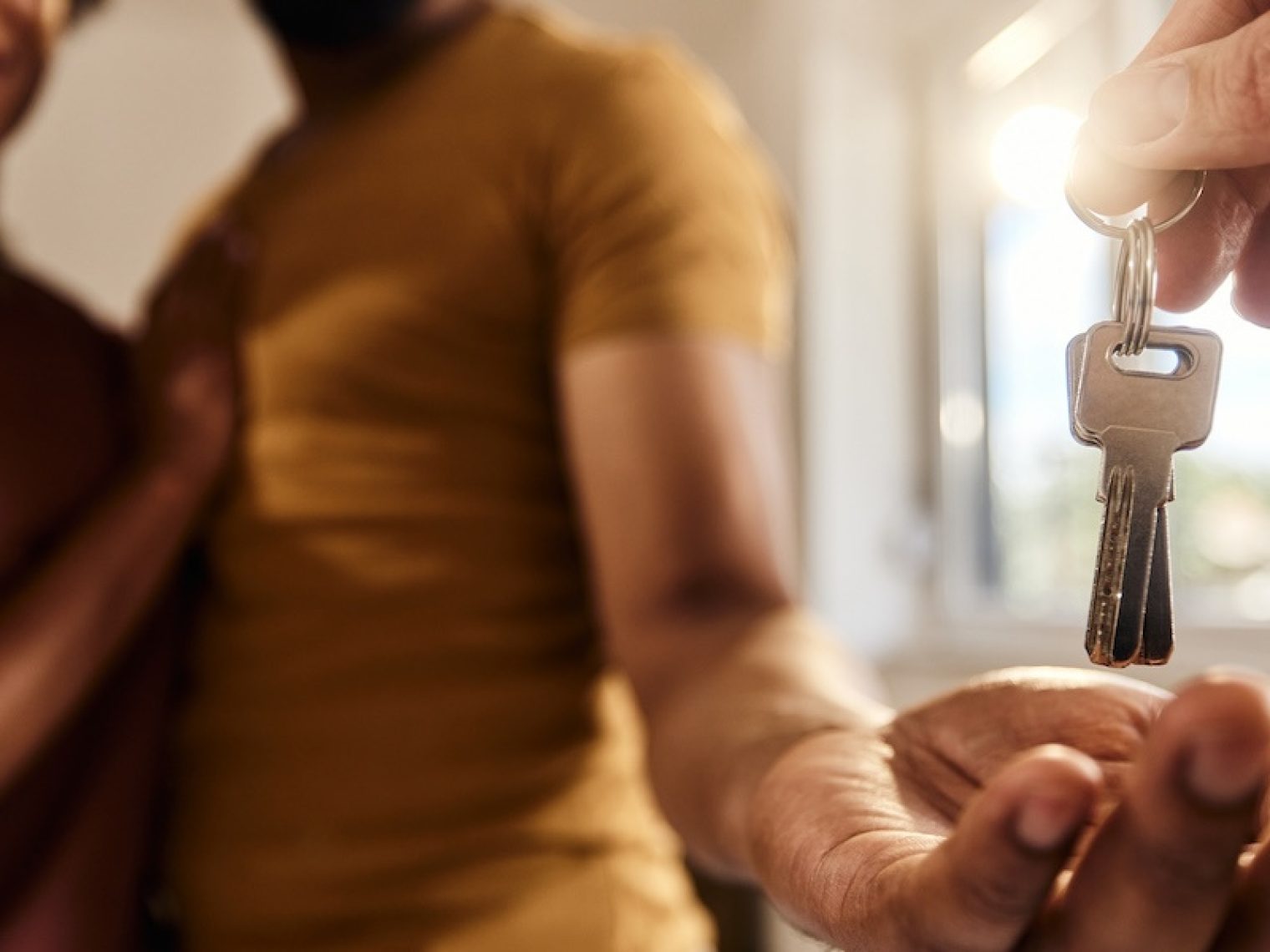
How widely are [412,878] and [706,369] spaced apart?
361 mm

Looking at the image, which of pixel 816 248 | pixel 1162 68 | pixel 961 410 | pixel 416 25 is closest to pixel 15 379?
pixel 416 25

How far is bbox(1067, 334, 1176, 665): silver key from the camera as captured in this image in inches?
10.7

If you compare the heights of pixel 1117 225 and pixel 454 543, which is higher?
pixel 1117 225

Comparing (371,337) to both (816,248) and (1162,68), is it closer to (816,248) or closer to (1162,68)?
(1162,68)

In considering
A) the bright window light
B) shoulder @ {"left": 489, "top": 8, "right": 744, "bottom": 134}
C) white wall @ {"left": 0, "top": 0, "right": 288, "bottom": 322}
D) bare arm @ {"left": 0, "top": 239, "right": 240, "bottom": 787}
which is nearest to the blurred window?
the bright window light

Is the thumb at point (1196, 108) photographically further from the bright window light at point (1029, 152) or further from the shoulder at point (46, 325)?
the bright window light at point (1029, 152)

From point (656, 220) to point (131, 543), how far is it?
410 millimetres

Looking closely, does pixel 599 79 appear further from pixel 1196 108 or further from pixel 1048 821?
pixel 1048 821

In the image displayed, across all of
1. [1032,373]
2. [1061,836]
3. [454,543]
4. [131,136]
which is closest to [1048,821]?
[1061,836]

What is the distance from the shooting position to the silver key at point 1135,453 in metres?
0.27

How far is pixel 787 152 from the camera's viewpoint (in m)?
1.84

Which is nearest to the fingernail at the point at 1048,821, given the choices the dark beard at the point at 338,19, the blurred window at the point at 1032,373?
the dark beard at the point at 338,19

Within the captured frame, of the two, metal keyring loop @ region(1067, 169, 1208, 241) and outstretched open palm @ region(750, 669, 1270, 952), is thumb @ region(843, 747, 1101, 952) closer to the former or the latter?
outstretched open palm @ region(750, 669, 1270, 952)

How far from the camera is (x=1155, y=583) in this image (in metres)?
0.28
